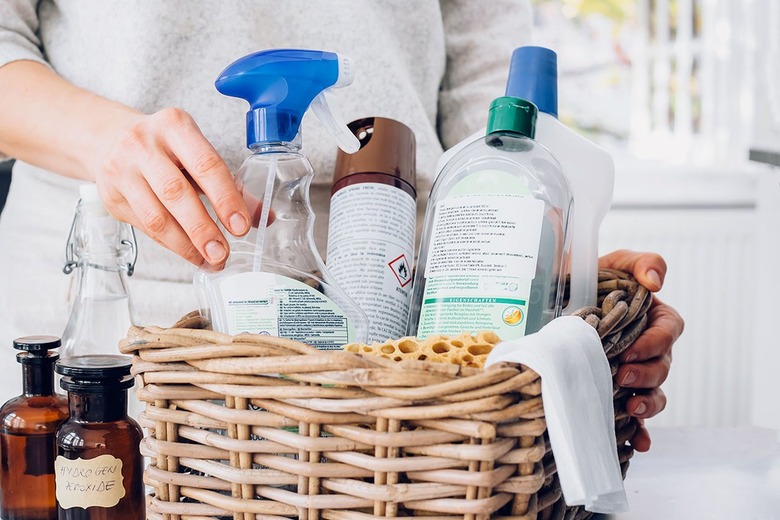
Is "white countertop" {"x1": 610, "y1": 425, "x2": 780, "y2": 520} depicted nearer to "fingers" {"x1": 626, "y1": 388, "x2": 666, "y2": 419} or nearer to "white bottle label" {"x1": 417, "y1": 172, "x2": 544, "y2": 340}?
"fingers" {"x1": 626, "y1": 388, "x2": 666, "y2": 419}

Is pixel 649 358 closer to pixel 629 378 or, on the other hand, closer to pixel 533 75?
pixel 629 378

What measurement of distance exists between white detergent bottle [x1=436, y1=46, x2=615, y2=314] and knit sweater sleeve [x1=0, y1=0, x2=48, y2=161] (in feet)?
1.20

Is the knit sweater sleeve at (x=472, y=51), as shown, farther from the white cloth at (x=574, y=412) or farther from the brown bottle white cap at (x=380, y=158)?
the white cloth at (x=574, y=412)

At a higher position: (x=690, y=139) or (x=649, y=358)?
(x=690, y=139)

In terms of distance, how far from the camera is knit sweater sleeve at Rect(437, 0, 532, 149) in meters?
0.90

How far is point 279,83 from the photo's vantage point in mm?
475

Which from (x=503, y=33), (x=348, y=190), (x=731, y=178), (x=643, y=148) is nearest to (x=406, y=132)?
(x=348, y=190)

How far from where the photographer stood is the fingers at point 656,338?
540 millimetres

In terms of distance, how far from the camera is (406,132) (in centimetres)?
63

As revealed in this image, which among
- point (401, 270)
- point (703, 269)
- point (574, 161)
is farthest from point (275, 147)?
point (703, 269)

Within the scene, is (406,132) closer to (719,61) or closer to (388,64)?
(388,64)

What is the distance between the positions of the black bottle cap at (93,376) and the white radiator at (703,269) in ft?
5.28

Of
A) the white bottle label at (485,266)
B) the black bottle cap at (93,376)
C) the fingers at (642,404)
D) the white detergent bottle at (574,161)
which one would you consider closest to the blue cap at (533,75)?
the white detergent bottle at (574,161)

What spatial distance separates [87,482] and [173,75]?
41 cm
